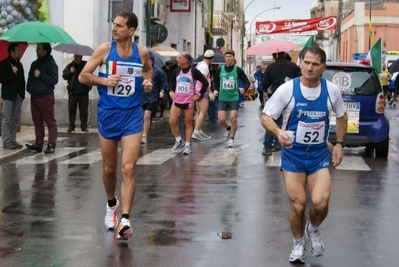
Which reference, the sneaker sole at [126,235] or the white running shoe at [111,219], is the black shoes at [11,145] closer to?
the white running shoe at [111,219]

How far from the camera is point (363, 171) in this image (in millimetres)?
12844

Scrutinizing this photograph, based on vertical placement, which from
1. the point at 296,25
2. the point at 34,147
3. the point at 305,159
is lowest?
the point at 34,147

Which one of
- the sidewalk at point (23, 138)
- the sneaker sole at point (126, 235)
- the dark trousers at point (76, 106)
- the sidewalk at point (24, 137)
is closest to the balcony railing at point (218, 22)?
the sidewalk at point (24, 137)

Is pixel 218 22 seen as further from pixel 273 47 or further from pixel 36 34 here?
pixel 36 34

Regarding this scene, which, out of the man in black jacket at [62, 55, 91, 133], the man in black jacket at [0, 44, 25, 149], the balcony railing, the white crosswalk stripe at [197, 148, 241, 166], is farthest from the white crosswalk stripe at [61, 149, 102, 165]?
the balcony railing

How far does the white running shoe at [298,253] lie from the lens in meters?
6.78

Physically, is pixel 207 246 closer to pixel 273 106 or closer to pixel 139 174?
pixel 273 106

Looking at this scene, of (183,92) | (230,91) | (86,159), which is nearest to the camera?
(86,159)

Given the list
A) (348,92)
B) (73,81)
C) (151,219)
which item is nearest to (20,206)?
(151,219)

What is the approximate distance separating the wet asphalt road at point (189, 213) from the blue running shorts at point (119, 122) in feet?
2.98

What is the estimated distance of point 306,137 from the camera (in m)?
6.84

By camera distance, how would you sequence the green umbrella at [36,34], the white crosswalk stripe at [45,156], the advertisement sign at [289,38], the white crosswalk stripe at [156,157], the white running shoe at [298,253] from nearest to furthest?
the white running shoe at [298,253] → the white crosswalk stripe at [156,157] → the white crosswalk stripe at [45,156] → the green umbrella at [36,34] → the advertisement sign at [289,38]

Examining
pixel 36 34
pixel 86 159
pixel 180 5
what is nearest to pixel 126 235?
pixel 86 159

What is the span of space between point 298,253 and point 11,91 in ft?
30.6
